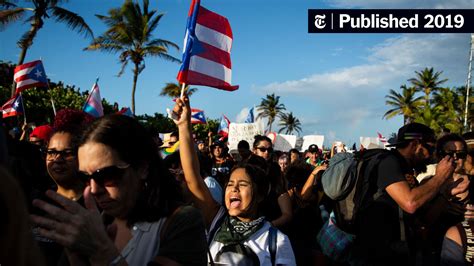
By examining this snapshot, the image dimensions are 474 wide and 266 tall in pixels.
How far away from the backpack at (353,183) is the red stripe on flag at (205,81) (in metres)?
1.28

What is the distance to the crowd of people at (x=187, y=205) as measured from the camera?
144cm

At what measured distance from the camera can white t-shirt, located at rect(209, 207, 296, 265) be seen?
3051 millimetres

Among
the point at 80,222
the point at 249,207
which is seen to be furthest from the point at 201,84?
the point at 80,222

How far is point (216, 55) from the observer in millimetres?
4168

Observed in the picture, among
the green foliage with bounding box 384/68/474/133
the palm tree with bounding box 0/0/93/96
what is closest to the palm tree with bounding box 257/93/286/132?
the green foliage with bounding box 384/68/474/133

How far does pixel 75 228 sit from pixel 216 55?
2.95 metres

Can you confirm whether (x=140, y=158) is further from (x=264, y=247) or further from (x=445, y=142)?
(x=445, y=142)

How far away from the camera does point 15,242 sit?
815 mm

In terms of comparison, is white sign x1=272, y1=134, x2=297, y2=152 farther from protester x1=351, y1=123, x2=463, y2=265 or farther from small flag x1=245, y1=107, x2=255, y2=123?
protester x1=351, y1=123, x2=463, y2=265

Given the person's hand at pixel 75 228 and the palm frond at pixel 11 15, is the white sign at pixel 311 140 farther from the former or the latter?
the person's hand at pixel 75 228

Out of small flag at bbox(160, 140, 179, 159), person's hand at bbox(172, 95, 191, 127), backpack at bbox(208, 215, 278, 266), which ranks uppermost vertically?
person's hand at bbox(172, 95, 191, 127)

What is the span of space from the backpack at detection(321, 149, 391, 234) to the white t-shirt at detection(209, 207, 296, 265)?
777mm

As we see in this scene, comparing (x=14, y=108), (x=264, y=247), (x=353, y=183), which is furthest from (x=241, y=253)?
(x=14, y=108)

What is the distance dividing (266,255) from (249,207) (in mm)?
422
